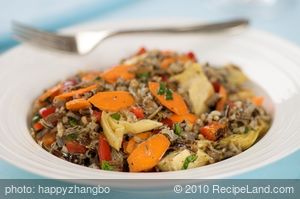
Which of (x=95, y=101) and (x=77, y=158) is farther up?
(x=95, y=101)

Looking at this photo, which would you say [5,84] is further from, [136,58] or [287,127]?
[287,127]

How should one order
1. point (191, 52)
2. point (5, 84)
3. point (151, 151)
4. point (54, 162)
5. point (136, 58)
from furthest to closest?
point (191, 52)
point (136, 58)
point (5, 84)
point (151, 151)
point (54, 162)

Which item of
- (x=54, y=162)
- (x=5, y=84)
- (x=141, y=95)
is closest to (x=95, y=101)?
(x=141, y=95)

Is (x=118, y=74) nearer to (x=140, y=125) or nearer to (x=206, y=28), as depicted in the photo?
(x=140, y=125)

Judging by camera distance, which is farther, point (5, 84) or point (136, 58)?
point (136, 58)

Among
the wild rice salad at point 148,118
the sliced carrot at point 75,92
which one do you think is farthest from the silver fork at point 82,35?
the sliced carrot at point 75,92

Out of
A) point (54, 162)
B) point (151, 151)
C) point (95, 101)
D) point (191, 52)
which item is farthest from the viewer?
point (191, 52)

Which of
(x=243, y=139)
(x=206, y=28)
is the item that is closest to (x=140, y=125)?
(x=243, y=139)
